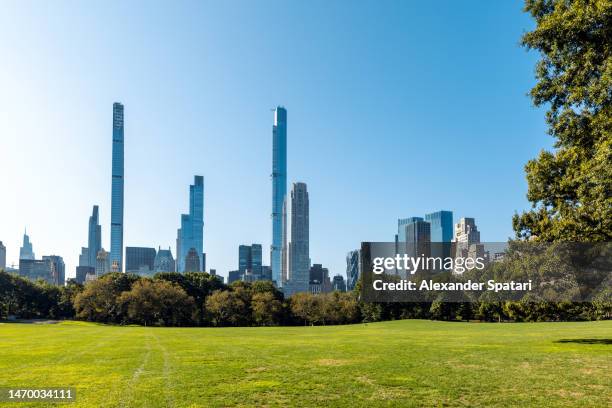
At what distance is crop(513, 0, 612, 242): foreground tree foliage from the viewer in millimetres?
19859

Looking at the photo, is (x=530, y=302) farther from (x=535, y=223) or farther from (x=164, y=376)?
(x=164, y=376)

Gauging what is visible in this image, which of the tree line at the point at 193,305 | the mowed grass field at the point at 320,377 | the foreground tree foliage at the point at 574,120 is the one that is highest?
the foreground tree foliage at the point at 574,120

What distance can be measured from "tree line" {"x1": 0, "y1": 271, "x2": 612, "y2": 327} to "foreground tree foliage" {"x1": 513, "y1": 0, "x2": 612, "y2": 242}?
216 feet

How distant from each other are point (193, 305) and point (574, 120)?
86.3 metres

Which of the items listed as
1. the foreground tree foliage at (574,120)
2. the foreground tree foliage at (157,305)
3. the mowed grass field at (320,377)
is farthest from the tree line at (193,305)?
the mowed grass field at (320,377)

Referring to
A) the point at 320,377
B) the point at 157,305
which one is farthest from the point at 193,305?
the point at 320,377

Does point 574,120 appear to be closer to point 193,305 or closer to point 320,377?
point 320,377

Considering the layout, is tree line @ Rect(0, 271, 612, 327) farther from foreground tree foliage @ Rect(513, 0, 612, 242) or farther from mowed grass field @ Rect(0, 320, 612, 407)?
mowed grass field @ Rect(0, 320, 612, 407)

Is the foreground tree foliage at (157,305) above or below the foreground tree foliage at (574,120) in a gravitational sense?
below

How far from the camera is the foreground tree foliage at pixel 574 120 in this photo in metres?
19.9

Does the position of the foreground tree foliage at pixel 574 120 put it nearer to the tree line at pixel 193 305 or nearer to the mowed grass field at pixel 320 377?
the mowed grass field at pixel 320 377

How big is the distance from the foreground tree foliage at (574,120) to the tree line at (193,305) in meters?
65.9

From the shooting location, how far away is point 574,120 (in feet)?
77.8

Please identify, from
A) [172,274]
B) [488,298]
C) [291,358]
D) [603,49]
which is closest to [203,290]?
[172,274]
